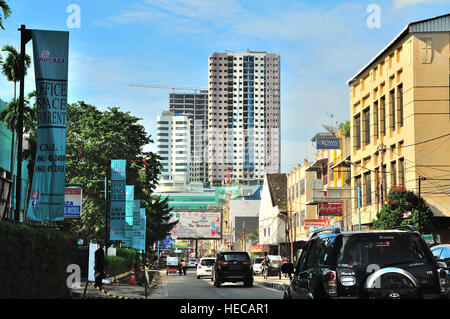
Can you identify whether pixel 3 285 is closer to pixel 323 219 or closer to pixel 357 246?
pixel 357 246

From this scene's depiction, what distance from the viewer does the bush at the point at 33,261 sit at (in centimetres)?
1516

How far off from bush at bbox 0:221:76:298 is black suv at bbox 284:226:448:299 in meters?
7.17

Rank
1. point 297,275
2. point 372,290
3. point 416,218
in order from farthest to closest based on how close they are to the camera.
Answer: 1. point 416,218
2. point 297,275
3. point 372,290

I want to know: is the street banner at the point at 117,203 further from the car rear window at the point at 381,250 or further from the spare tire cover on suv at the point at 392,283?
the spare tire cover on suv at the point at 392,283

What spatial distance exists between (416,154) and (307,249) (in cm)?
3715

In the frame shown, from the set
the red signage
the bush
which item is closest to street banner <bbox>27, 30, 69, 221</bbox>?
the bush

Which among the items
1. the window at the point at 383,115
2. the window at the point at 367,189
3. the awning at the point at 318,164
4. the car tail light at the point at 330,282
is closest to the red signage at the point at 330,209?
the window at the point at 367,189

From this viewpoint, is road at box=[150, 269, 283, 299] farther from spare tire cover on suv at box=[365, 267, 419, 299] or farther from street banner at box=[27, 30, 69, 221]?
spare tire cover on suv at box=[365, 267, 419, 299]

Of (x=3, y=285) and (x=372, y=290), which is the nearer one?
(x=372, y=290)

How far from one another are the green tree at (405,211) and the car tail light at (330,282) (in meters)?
35.6

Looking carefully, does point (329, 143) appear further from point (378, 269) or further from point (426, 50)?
point (378, 269)

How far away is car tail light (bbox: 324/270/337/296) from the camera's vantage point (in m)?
10.5

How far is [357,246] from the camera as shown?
1066 cm
